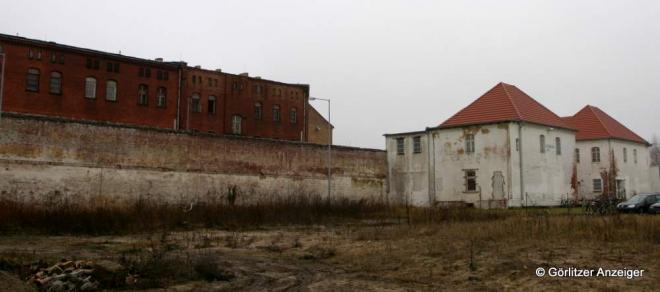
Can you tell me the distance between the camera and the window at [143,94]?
50031mm

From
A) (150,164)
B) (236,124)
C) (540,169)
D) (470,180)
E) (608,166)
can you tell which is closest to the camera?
(150,164)

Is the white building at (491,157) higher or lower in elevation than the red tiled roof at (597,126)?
lower

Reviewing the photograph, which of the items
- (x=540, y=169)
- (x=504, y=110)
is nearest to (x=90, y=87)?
(x=504, y=110)

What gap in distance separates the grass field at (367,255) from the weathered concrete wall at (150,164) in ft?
23.2

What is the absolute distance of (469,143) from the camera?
Answer: 139ft

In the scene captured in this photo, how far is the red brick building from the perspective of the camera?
145ft

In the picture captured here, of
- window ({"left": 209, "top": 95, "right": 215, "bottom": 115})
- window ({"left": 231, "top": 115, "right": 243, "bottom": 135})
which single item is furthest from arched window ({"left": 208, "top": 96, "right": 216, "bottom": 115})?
window ({"left": 231, "top": 115, "right": 243, "bottom": 135})

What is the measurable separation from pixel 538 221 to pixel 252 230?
1136 cm

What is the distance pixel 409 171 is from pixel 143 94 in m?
21.8

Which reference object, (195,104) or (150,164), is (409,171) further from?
(195,104)

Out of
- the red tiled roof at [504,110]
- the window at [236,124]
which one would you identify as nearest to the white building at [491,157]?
the red tiled roof at [504,110]

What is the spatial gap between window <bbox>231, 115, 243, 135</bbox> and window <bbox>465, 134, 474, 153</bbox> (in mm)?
22426

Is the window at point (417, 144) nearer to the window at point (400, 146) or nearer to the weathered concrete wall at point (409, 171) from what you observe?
the weathered concrete wall at point (409, 171)

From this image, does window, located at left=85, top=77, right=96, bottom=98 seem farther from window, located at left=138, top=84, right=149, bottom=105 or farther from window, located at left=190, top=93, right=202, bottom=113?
window, located at left=190, top=93, right=202, bottom=113
